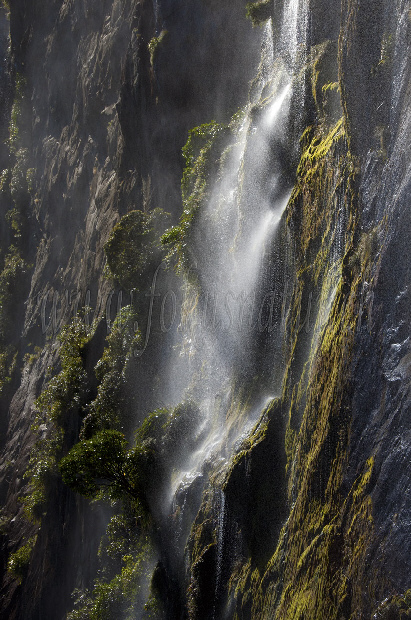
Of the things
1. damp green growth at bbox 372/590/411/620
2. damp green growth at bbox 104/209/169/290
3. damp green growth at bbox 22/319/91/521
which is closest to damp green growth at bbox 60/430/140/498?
damp green growth at bbox 22/319/91/521

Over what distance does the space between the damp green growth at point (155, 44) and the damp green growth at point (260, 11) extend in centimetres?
350

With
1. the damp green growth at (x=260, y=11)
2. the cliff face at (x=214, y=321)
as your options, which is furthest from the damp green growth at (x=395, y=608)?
the damp green growth at (x=260, y=11)

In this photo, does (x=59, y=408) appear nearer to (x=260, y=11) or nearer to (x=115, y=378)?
(x=115, y=378)

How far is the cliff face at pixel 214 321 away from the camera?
4980 millimetres

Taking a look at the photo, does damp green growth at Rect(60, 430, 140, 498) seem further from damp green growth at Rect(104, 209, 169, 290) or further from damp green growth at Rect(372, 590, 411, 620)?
damp green growth at Rect(372, 590, 411, 620)

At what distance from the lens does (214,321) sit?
1072cm

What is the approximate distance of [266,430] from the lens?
23.2 ft

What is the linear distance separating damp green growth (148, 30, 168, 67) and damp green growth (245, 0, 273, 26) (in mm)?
3496

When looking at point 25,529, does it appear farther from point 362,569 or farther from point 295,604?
point 362,569

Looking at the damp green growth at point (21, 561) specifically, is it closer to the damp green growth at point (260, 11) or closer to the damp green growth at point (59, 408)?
the damp green growth at point (59, 408)

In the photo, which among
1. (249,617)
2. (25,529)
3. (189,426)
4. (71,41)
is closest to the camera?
(249,617)

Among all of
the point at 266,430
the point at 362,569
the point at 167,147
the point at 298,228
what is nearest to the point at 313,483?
→ the point at 362,569

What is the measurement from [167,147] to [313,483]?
33.7 feet

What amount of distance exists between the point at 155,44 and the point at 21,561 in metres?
13.1
